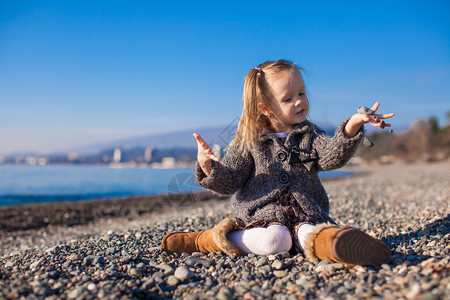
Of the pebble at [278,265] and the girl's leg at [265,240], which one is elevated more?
the girl's leg at [265,240]

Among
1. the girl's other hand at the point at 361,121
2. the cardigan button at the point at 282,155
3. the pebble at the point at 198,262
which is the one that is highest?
the girl's other hand at the point at 361,121

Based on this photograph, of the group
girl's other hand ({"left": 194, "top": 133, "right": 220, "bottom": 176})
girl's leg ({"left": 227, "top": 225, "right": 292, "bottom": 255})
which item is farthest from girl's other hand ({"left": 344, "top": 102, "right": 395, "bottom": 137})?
girl's other hand ({"left": 194, "top": 133, "right": 220, "bottom": 176})

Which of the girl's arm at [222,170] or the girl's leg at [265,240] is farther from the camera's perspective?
the girl's arm at [222,170]

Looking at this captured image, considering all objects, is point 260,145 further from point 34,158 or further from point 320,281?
point 34,158

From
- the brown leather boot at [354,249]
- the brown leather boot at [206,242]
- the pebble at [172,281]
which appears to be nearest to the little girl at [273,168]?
the brown leather boot at [206,242]

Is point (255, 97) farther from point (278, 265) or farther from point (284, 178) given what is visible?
point (278, 265)

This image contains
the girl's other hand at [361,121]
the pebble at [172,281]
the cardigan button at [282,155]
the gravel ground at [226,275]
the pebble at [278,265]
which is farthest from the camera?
the cardigan button at [282,155]

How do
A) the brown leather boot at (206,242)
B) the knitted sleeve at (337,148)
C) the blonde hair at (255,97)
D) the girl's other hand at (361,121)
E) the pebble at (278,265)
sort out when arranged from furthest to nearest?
the blonde hair at (255,97)
the brown leather boot at (206,242)
the knitted sleeve at (337,148)
the girl's other hand at (361,121)
the pebble at (278,265)

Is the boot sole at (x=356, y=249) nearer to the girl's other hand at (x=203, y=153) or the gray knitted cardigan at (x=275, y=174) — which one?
the gray knitted cardigan at (x=275, y=174)

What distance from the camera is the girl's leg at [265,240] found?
9.25 ft

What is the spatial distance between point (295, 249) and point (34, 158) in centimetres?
9099

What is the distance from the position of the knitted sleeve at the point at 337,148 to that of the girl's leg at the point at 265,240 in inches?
27.0

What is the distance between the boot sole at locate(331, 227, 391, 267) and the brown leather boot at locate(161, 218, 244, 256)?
2.92 feet

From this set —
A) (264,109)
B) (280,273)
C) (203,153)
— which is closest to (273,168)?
(264,109)
